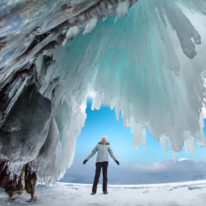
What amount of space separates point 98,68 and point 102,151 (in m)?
1.89

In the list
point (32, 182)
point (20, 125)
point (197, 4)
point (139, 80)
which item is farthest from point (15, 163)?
point (197, 4)

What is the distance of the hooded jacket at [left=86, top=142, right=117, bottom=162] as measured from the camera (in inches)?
175

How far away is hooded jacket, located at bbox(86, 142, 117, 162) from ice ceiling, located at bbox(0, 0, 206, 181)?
2.14 feet

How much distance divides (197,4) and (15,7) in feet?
7.76

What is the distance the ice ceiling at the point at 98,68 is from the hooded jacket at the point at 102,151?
0.65 meters

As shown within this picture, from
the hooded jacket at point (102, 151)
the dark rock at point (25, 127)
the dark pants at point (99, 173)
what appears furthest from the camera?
the hooded jacket at point (102, 151)

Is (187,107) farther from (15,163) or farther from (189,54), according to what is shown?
(15,163)

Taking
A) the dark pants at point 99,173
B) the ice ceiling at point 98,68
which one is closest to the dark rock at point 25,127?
the ice ceiling at point 98,68

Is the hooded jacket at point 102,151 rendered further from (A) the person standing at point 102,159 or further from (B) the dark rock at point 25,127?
(B) the dark rock at point 25,127

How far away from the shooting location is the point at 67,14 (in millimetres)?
1779

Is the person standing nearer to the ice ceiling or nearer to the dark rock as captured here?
the ice ceiling

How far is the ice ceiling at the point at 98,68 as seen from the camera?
1.78m

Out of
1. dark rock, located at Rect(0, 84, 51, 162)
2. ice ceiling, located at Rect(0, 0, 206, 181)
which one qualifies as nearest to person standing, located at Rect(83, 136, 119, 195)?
ice ceiling, located at Rect(0, 0, 206, 181)

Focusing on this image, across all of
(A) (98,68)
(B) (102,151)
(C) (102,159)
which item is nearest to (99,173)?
(C) (102,159)
